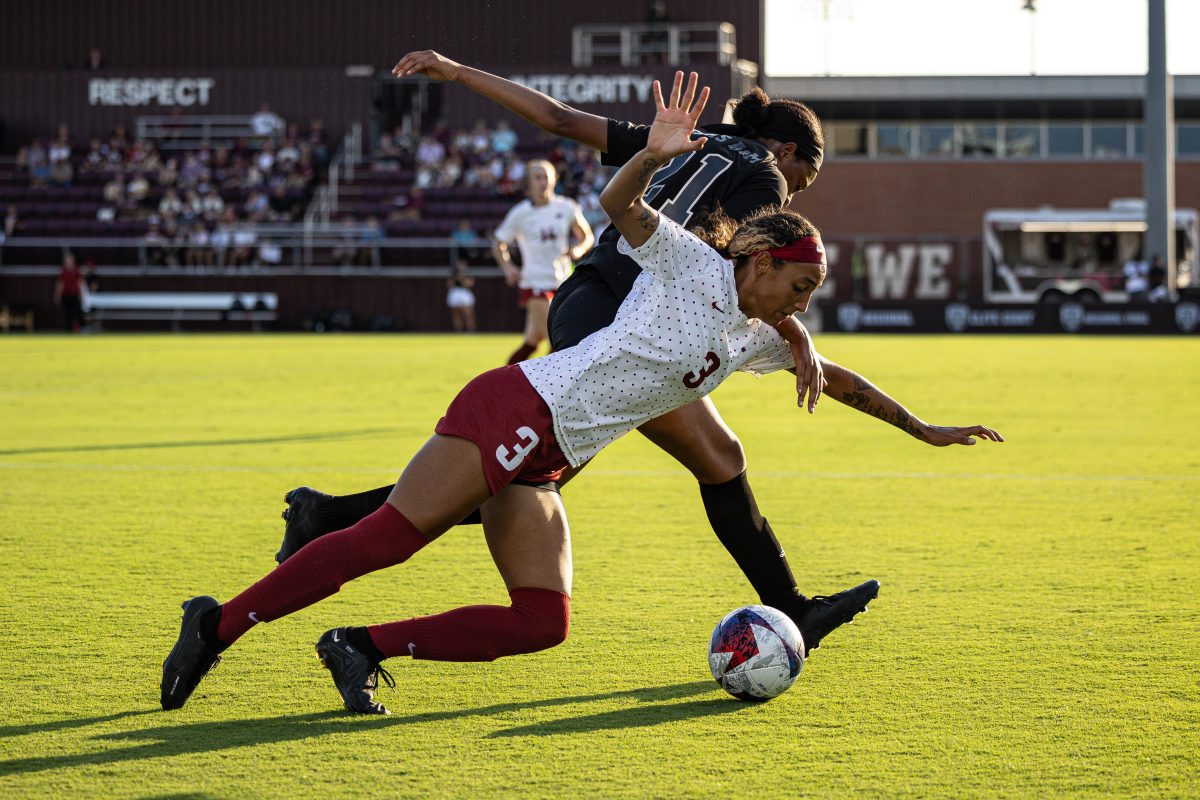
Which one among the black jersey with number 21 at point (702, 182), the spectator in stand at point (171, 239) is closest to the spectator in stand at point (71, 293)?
the spectator in stand at point (171, 239)

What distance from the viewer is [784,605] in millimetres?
4910

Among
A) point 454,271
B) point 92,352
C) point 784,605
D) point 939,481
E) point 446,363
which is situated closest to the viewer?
point 784,605

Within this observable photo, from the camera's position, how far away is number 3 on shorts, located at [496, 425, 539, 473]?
13.1 ft

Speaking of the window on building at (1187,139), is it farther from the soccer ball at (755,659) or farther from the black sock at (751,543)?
the soccer ball at (755,659)

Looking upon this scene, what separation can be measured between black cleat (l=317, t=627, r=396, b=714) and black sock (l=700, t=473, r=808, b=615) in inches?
49.9

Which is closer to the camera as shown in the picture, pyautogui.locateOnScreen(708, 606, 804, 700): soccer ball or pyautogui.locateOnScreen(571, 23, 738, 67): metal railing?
pyautogui.locateOnScreen(708, 606, 804, 700): soccer ball

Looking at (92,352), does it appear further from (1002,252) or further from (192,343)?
(1002,252)

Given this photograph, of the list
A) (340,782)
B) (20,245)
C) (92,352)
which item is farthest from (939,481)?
(20,245)

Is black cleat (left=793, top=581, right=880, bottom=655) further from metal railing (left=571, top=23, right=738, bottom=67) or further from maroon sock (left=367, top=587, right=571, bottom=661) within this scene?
metal railing (left=571, top=23, right=738, bottom=67)

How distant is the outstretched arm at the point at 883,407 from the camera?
4.78 meters

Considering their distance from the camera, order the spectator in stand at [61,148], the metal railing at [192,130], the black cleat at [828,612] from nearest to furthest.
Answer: the black cleat at [828,612]
the spectator in stand at [61,148]
the metal railing at [192,130]

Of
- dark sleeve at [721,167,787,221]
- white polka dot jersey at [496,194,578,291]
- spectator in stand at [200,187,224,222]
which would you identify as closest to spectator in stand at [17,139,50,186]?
spectator in stand at [200,187,224,222]

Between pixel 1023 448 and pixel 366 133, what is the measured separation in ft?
107

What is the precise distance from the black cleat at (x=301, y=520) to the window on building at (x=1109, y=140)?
51452 millimetres
